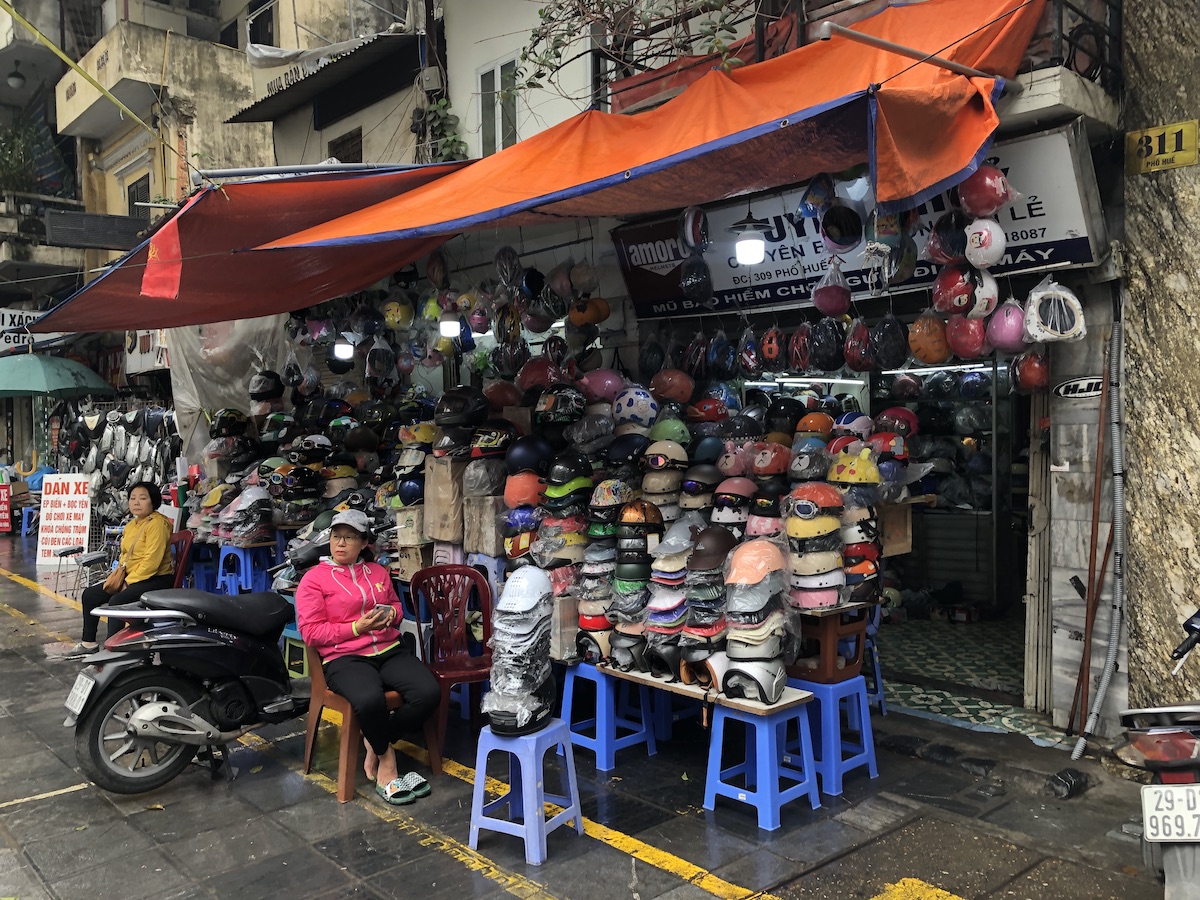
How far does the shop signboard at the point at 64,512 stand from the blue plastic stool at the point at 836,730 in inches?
469

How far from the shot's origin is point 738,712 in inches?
179

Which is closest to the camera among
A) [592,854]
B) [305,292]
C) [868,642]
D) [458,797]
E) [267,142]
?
[592,854]

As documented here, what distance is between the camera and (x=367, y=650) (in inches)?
202

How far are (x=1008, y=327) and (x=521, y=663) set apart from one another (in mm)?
3160

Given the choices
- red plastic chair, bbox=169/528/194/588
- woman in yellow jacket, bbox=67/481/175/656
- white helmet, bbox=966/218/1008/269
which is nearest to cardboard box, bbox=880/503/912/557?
white helmet, bbox=966/218/1008/269

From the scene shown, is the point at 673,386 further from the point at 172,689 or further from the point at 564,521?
the point at 172,689

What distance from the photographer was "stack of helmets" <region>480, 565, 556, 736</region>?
4.21 metres

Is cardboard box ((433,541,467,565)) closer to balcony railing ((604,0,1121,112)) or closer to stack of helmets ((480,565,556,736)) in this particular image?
stack of helmets ((480,565,556,736))

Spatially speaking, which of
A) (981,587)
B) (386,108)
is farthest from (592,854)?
(386,108)

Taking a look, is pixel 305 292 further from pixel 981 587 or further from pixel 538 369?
pixel 981 587

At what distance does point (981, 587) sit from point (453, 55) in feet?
25.3

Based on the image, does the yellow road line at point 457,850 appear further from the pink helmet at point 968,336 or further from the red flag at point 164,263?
the pink helmet at point 968,336

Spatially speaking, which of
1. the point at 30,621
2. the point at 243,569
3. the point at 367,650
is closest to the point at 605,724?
the point at 367,650

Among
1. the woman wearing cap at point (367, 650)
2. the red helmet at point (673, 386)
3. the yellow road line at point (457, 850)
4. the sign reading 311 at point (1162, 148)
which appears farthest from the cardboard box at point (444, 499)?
the sign reading 311 at point (1162, 148)
